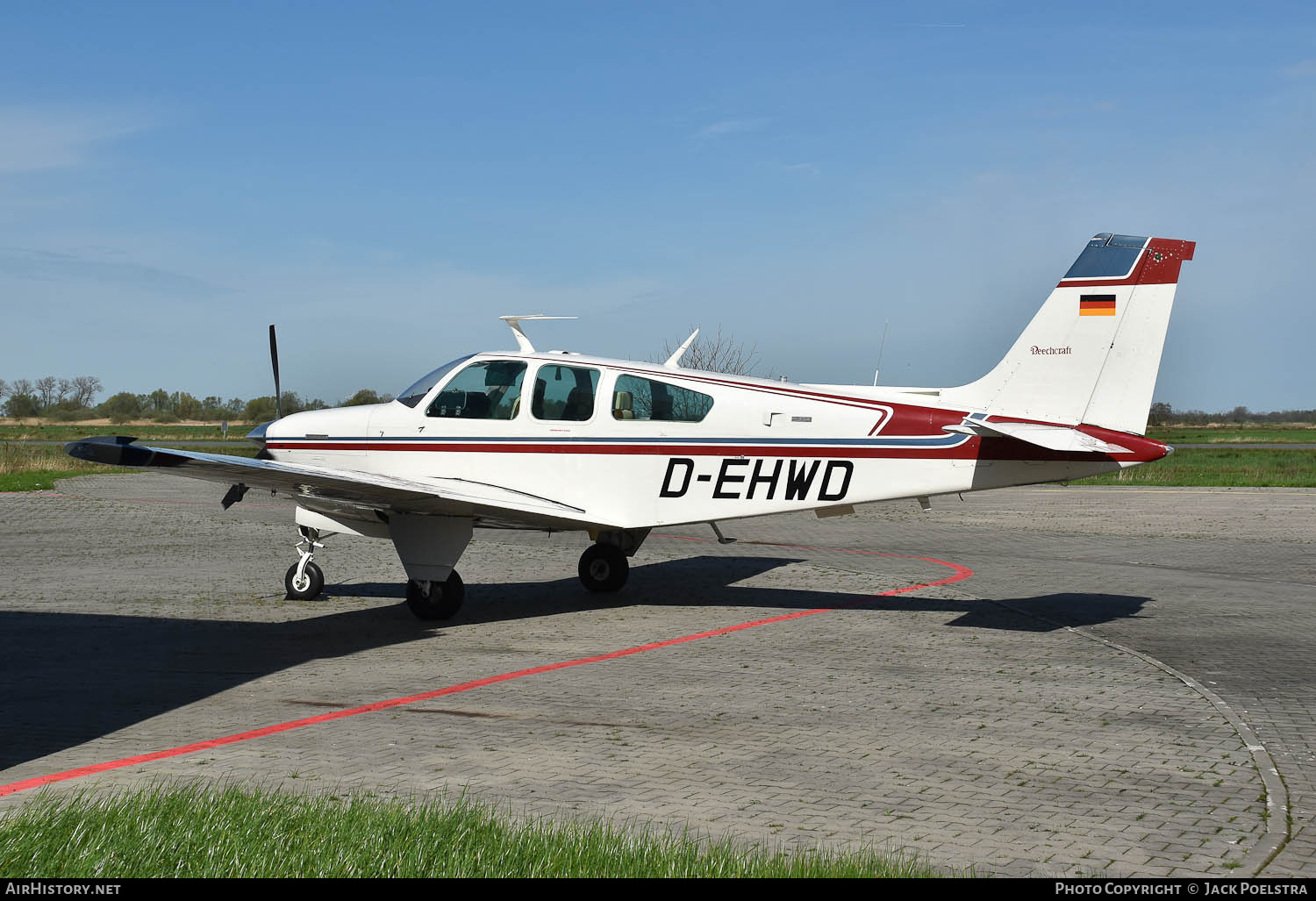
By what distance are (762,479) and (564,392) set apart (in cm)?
229

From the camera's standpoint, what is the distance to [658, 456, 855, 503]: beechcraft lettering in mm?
11203

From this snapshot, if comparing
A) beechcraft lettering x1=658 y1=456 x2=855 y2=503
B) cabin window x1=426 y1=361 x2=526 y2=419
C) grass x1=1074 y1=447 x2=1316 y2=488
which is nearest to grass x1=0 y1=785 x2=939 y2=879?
beechcraft lettering x1=658 y1=456 x2=855 y2=503

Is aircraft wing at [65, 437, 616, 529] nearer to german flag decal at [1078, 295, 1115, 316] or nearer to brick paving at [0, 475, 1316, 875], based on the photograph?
brick paving at [0, 475, 1316, 875]

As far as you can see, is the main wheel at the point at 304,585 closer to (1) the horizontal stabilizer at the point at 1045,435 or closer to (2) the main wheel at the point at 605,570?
(2) the main wheel at the point at 605,570

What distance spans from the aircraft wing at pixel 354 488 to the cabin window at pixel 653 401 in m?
1.16

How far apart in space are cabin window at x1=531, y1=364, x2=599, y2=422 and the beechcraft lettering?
113 centimetres

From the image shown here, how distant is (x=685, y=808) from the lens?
543cm

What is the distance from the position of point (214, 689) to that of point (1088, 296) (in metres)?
8.35

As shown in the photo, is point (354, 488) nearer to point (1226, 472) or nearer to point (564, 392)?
point (564, 392)

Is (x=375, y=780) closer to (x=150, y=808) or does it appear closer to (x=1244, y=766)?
(x=150, y=808)

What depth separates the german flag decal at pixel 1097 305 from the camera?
1072 centimetres

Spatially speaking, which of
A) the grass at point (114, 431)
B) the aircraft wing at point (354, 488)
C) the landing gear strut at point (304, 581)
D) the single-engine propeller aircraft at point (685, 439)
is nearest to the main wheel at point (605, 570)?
the single-engine propeller aircraft at point (685, 439)

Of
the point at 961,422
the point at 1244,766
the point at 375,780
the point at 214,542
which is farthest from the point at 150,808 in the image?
the point at 214,542

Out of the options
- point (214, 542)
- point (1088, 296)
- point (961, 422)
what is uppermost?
point (1088, 296)
